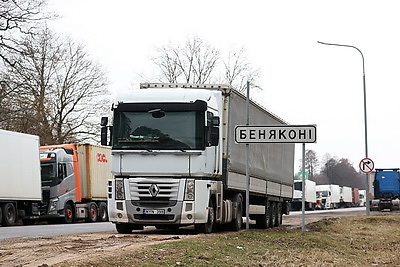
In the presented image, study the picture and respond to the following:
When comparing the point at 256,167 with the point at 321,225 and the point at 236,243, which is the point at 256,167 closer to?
the point at 321,225

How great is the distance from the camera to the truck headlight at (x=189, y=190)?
19453 millimetres

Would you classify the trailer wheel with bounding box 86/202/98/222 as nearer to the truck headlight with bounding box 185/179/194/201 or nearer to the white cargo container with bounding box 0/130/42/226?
the white cargo container with bounding box 0/130/42/226

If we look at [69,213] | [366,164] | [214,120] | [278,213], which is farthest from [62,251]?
[366,164]

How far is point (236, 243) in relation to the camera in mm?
17078

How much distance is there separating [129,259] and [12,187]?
20.9 metres

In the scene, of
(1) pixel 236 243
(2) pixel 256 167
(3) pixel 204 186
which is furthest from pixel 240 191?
(1) pixel 236 243

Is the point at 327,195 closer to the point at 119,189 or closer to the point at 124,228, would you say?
the point at 124,228

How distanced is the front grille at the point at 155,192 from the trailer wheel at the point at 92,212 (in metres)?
19.9

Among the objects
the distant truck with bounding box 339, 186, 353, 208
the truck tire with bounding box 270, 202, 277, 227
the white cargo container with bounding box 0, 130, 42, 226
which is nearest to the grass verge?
the truck tire with bounding box 270, 202, 277, 227

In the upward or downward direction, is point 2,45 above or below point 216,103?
above

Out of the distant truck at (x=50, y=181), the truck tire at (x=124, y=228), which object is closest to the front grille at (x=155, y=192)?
the truck tire at (x=124, y=228)

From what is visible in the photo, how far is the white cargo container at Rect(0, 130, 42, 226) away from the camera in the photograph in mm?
31891

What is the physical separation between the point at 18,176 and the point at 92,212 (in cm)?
717

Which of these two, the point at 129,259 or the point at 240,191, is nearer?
the point at 129,259
